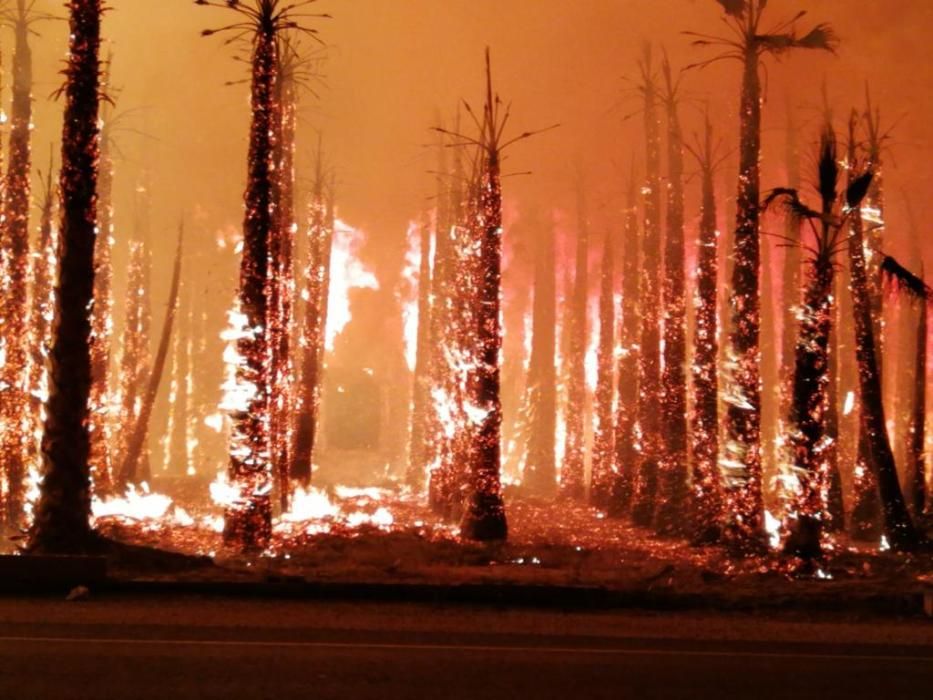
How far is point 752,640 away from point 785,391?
18.8 meters

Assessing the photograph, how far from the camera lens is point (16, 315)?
22.1 meters

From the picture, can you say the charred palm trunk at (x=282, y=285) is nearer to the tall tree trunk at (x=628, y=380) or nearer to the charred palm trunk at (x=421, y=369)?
the tall tree trunk at (x=628, y=380)

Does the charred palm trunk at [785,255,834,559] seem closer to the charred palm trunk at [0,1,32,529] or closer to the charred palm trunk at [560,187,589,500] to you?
the charred palm trunk at [0,1,32,529]

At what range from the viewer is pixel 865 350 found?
20984mm

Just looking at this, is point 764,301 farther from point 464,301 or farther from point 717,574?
point 717,574

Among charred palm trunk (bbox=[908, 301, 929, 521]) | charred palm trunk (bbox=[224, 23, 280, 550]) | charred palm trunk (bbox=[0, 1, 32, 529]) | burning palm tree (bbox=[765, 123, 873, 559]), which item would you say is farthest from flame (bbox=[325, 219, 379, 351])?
burning palm tree (bbox=[765, 123, 873, 559])

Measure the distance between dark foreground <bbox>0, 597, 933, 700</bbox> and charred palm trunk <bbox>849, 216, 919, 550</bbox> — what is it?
8782mm

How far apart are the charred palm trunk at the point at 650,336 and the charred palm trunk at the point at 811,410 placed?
8798mm

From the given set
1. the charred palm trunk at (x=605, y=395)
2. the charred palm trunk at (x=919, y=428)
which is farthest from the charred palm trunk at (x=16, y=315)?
the charred palm trunk at (x=919, y=428)

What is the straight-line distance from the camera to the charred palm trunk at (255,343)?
17.9 m

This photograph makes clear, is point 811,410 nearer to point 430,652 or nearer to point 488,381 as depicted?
point 488,381

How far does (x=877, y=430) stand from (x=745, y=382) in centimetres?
364

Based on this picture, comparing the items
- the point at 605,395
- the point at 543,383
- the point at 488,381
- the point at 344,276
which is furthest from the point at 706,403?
the point at 344,276

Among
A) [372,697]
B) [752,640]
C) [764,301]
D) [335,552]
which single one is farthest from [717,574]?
[764,301]
